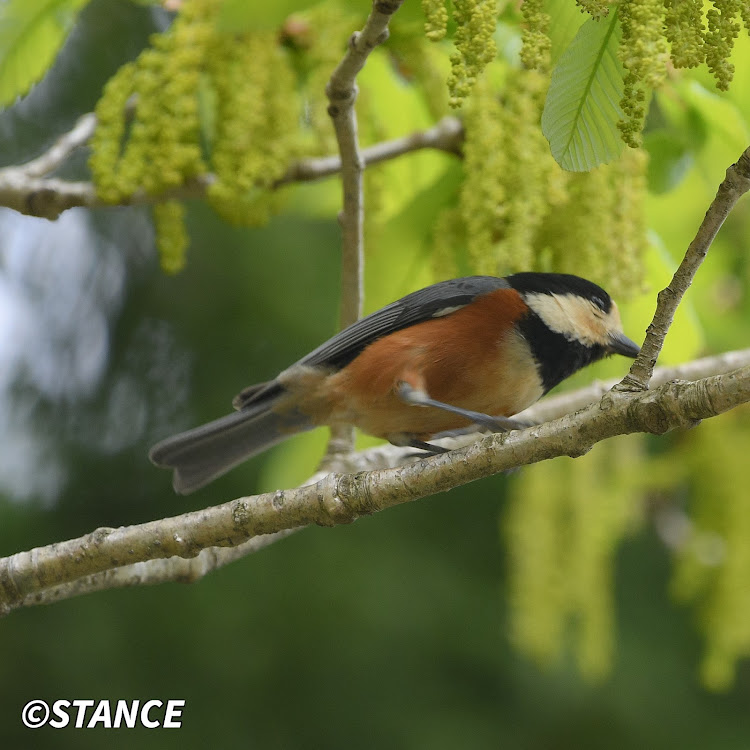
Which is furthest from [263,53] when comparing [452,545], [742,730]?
[742,730]

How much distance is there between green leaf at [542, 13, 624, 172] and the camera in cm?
182

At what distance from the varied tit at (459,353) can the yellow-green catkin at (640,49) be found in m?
1.10

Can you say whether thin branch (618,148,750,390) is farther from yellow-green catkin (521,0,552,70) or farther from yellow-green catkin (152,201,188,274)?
yellow-green catkin (152,201,188,274)

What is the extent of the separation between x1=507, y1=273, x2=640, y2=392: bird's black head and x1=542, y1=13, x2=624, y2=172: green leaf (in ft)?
2.80

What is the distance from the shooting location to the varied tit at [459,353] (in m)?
2.74

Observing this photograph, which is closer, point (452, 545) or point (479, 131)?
point (479, 131)

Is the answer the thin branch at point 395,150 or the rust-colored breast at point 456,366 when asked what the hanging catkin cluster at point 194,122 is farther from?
the rust-colored breast at point 456,366

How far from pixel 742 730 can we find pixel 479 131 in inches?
130

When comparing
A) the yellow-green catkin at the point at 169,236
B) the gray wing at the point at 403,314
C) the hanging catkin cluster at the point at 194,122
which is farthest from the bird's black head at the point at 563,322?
the yellow-green catkin at the point at 169,236

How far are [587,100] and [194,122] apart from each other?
4.71ft

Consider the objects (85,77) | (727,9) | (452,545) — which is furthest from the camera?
(452,545)

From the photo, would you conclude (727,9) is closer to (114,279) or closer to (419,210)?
(419,210)

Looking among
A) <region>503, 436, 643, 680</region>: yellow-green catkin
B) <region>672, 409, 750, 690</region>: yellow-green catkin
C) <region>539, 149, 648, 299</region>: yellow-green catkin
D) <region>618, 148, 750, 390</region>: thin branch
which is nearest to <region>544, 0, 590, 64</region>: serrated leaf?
<region>618, 148, 750, 390</region>: thin branch

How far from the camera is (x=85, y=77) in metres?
4.65
